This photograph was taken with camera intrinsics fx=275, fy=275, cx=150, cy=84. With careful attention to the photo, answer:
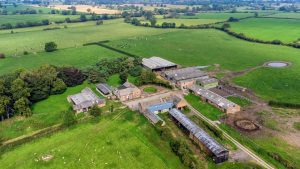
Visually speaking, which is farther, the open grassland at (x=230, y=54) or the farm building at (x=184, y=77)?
the farm building at (x=184, y=77)

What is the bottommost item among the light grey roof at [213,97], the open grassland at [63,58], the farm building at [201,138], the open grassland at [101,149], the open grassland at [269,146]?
the open grassland at [101,149]

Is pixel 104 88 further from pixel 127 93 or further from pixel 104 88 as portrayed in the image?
pixel 127 93

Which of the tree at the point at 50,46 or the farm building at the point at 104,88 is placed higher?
the tree at the point at 50,46

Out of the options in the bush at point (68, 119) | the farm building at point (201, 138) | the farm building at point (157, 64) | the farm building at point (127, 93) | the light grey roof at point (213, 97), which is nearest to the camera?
the farm building at point (201, 138)

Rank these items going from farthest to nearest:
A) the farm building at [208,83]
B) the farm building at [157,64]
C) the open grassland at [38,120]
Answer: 1. the farm building at [157,64]
2. the farm building at [208,83]
3. the open grassland at [38,120]

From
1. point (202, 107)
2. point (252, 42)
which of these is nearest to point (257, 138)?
point (202, 107)

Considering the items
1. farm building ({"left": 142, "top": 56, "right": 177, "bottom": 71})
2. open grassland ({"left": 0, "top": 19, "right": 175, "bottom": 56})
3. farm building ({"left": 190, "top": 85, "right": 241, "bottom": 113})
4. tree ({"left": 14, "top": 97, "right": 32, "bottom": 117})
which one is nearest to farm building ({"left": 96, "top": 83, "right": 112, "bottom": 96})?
tree ({"left": 14, "top": 97, "right": 32, "bottom": 117})

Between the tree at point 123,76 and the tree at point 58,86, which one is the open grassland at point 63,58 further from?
the tree at point 123,76

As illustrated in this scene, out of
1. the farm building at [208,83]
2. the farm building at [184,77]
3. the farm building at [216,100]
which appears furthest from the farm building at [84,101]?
the farm building at [208,83]
